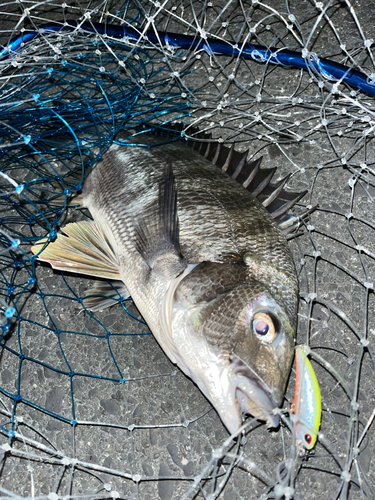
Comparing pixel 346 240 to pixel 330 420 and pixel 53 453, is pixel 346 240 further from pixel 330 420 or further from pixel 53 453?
pixel 53 453

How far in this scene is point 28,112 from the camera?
2771 millimetres

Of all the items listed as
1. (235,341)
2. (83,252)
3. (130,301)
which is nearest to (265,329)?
(235,341)

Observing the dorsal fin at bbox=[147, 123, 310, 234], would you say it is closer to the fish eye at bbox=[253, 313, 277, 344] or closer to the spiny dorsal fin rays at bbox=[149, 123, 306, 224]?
the spiny dorsal fin rays at bbox=[149, 123, 306, 224]

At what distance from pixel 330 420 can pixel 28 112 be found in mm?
2226

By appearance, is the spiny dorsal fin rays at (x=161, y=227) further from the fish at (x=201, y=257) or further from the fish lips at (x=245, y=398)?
the fish lips at (x=245, y=398)

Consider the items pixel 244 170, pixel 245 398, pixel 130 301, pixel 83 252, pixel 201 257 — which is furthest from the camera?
pixel 244 170

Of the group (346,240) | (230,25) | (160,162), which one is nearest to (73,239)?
(160,162)

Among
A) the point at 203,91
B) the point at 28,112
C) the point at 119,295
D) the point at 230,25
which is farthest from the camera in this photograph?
the point at 230,25

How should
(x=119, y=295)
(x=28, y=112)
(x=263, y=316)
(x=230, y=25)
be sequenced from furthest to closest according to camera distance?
(x=230, y=25)
(x=28, y=112)
(x=119, y=295)
(x=263, y=316)

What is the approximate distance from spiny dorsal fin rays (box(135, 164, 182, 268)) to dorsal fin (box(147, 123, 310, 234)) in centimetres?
44

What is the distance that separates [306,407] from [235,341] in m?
0.39

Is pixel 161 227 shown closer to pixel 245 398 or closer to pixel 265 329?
pixel 265 329

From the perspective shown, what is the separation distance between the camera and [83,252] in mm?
A: 2475

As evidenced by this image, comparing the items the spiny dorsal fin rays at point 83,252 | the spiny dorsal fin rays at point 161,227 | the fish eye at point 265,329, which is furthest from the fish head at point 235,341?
the spiny dorsal fin rays at point 83,252
